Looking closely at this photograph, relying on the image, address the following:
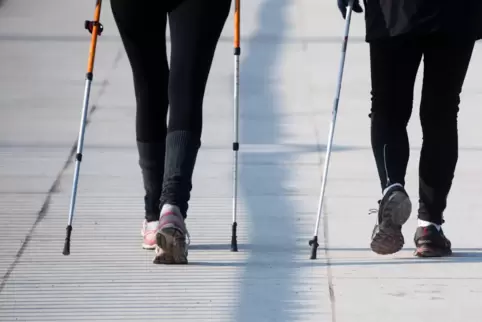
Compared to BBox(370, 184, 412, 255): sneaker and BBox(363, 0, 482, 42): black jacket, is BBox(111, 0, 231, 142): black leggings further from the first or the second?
BBox(370, 184, 412, 255): sneaker

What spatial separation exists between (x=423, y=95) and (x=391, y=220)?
2.04ft

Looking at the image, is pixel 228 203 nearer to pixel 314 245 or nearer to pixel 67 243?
pixel 314 245

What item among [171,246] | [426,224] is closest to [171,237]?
[171,246]

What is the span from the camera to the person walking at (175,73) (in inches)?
241

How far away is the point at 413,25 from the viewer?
20.0 feet

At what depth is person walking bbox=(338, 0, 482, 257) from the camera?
611cm

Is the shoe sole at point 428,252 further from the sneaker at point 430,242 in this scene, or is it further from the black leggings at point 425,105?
the black leggings at point 425,105

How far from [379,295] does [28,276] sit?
160 centimetres

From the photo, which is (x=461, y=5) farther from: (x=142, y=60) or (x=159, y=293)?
(x=159, y=293)

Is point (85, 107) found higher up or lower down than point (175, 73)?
lower down

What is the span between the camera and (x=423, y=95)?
6.37 metres

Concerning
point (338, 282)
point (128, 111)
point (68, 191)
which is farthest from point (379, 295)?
point (128, 111)

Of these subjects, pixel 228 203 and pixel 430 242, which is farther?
pixel 228 203

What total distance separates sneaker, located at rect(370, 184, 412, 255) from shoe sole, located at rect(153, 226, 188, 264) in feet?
2.95
